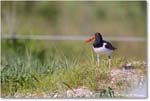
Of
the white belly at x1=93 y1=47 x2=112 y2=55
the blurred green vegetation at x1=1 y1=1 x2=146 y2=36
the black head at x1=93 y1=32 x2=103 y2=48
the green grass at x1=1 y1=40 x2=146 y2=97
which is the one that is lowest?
the green grass at x1=1 y1=40 x2=146 y2=97

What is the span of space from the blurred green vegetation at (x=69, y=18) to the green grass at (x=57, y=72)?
0.24 metres

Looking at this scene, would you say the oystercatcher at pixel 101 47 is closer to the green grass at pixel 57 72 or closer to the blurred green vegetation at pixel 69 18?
the green grass at pixel 57 72

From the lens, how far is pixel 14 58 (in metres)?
2.08

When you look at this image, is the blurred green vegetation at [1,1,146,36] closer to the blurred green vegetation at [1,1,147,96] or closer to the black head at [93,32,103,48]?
the blurred green vegetation at [1,1,147,96]

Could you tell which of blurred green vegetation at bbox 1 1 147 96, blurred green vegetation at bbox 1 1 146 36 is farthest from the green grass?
blurred green vegetation at bbox 1 1 146 36

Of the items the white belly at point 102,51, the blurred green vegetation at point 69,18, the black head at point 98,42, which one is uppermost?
the blurred green vegetation at point 69,18

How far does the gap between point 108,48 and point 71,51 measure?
21 centimetres

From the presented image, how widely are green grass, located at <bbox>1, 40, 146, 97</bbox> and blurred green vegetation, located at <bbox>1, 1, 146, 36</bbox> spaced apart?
24 cm

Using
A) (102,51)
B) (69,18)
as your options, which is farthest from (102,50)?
(69,18)

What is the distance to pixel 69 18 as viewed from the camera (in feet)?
8.29

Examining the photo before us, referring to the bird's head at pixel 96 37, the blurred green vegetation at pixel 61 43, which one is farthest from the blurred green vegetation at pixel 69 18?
the bird's head at pixel 96 37

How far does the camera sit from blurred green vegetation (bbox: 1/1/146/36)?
2182mm

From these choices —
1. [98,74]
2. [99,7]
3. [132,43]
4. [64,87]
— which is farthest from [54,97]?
[99,7]

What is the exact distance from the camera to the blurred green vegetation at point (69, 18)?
2182mm
